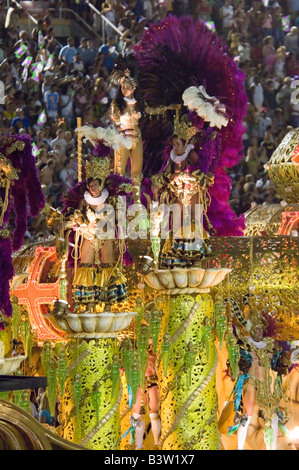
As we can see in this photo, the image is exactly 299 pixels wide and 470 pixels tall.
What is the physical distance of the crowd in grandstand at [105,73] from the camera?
14727 millimetres

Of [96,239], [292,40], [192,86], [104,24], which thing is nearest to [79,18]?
[104,24]

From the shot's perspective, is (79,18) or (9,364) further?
(79,18)

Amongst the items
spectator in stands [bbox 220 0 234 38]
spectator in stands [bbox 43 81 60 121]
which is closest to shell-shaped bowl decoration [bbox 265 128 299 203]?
spectator in stands [bbox 43 81 60 121]

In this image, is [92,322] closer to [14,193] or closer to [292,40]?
[14,193]

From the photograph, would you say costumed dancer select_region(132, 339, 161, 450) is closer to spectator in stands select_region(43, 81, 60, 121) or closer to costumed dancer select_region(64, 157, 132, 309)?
costumed dancer select_region(64, 157, 132, 309)

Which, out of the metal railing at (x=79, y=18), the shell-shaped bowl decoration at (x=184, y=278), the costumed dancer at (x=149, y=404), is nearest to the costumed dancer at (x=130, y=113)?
the shell-shaped bowl decoration at (x=184, y=278)

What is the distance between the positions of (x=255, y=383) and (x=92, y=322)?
178 centimetres

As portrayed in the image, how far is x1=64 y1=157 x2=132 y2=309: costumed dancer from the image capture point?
31.2ft

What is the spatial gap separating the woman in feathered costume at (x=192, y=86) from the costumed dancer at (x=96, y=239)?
1323 mm

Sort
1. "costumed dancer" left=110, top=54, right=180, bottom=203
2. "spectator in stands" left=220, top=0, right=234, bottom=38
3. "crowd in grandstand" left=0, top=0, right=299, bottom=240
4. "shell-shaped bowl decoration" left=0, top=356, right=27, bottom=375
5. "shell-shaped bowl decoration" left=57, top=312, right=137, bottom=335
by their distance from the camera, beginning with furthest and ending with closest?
1. "spectator in stands" left=220, top=0, right=234, bottom=38
2. "crowd in grandstand" left=0, top=0, right=299, bottom=240
3. "costumed dancer" left=110, top=54, right=180, bottom=203
4. "shell-shaped bowl decoration" left=57, top=312, right=137, bottom=335
5. "shell-shaped bowl decoration" left=0, top=356, right=27, bottom=375

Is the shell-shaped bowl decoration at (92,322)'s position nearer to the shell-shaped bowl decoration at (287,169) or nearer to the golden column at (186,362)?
the golden column at (186,362)

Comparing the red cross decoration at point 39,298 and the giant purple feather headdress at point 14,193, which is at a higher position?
the giant purple feather headdress at point 14,193

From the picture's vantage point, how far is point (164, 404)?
991 cm

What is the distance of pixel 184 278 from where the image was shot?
9.83 metres
